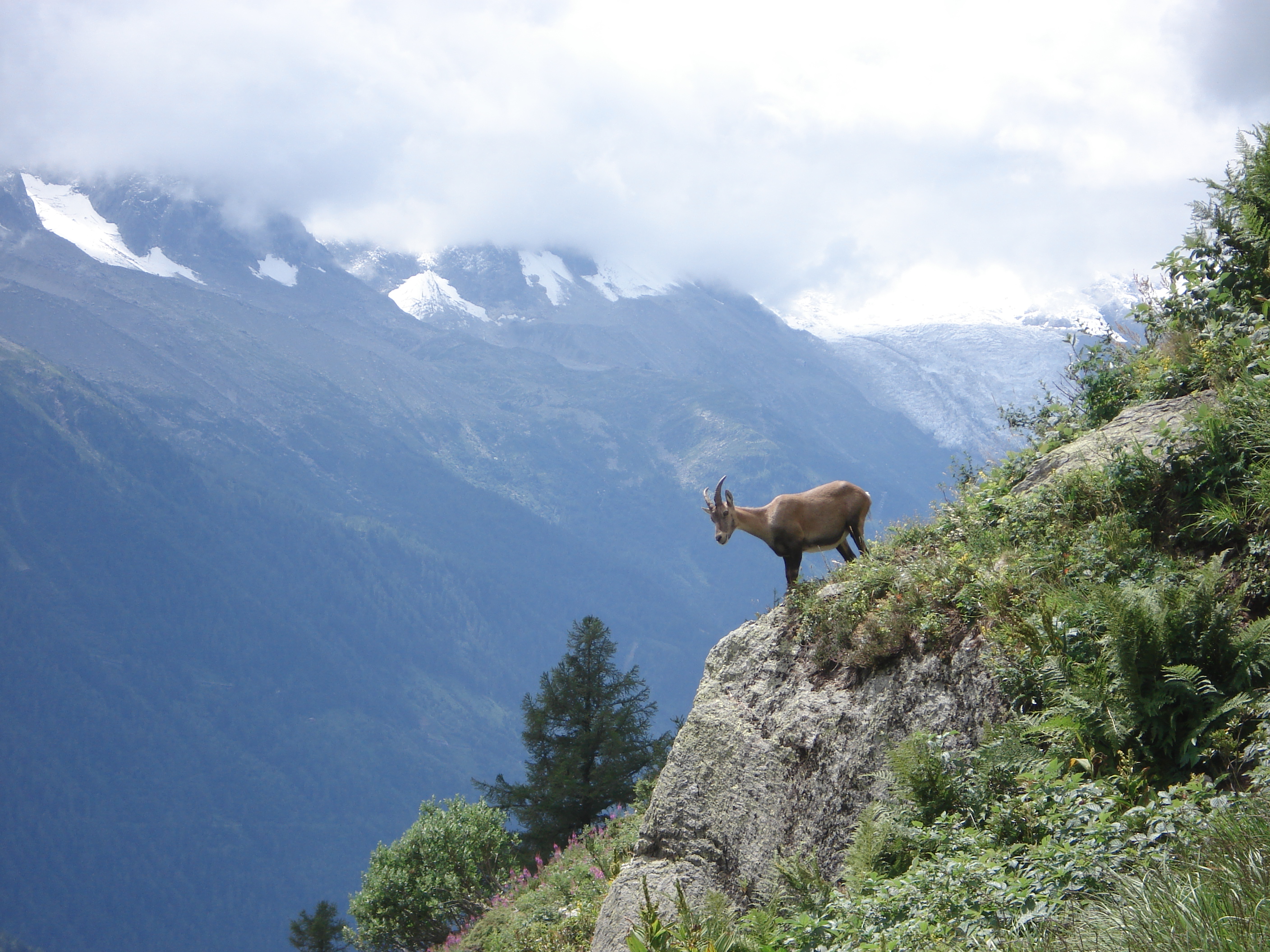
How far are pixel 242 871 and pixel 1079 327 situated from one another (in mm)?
230061

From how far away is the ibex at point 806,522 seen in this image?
36.2 feet

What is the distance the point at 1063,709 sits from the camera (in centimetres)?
563

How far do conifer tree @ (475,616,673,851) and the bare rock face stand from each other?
23.3 m

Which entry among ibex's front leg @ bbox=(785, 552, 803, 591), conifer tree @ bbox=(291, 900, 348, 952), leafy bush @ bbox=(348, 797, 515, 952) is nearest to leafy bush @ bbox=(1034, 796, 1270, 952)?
ibex's front leg @ bbox=(785, 552, 803, 591)

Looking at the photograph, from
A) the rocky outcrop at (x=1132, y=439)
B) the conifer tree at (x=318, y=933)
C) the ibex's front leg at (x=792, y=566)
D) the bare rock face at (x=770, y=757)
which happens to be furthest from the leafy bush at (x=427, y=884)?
the conifer tree at (x=318, y=933)

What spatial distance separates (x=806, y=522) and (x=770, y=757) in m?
3.49

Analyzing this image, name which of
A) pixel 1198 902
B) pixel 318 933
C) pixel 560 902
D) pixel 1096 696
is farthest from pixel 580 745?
pixel 1198 902

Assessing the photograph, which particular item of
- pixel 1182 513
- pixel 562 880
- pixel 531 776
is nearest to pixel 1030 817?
pixel 1182 513

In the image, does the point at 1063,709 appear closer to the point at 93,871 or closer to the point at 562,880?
the point at 562,880

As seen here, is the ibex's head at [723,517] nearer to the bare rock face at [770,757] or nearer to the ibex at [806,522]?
the ibex at [806,522]

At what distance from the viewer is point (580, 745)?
34.3 m

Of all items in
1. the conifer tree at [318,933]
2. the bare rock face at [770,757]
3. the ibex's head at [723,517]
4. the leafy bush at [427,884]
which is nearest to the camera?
the bare rock face at [770,757]

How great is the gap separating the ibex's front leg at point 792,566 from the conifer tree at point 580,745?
23.4 m

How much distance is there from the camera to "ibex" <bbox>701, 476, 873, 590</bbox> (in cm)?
1102
